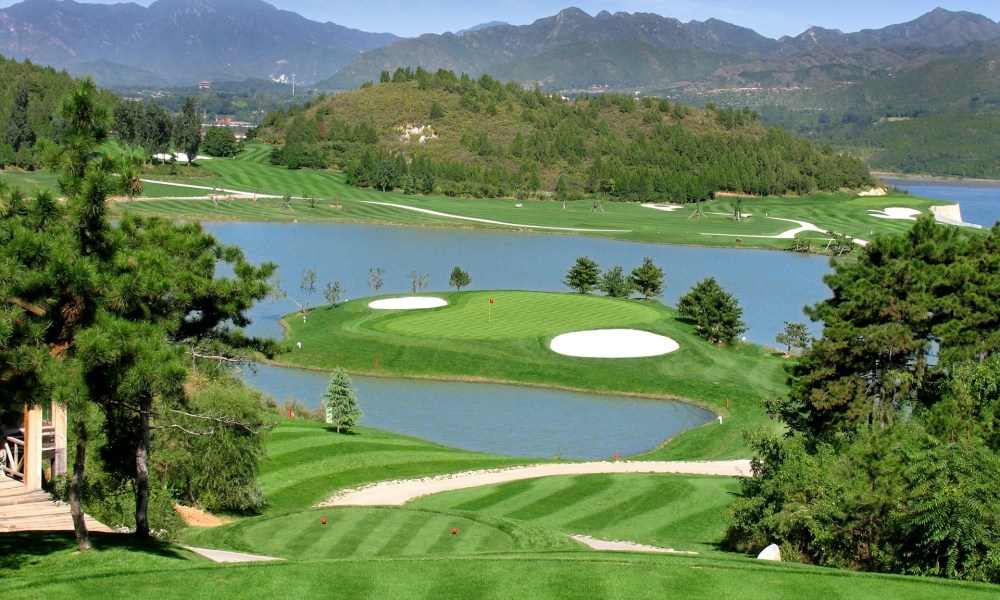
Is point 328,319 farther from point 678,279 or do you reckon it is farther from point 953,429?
point 953,429

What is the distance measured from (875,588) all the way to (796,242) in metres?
90.6

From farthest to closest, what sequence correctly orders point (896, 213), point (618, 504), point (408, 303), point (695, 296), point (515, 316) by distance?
1. point (896, 213)
2. point (408, 303)
3. point (515, 316)
4. point (695, 296)
5. point (618, 504)

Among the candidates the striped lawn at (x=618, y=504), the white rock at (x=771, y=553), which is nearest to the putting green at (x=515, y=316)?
the striped lawn at (x=618, y=504)

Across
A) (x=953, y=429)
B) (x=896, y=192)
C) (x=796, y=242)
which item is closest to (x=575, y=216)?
(x=796, y=242)

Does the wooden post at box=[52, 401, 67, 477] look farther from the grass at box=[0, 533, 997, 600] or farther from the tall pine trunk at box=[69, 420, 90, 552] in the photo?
the tall pine trunk at box=[69, 420, 90, 552]

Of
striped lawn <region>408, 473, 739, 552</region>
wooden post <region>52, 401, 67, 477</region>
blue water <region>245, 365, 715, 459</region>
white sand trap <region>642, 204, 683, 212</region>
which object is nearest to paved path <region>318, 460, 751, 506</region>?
striped lawn <region>408, 473, 739, 552</region>

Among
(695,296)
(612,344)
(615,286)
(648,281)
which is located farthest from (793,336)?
(615,286)

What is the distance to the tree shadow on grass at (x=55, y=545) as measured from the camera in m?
12.6

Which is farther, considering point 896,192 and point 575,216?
point 896,192

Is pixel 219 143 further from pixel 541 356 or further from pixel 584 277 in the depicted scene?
pixel 541 356

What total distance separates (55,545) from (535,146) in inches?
6069

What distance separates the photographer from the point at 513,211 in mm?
126812

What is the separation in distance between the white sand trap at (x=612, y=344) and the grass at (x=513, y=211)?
51385 mm

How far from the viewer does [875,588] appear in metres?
12.3
